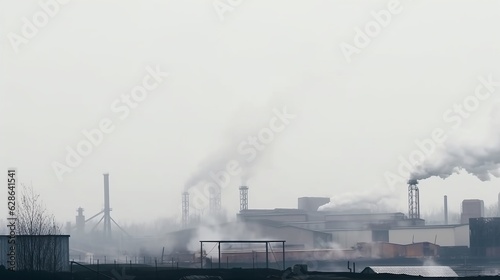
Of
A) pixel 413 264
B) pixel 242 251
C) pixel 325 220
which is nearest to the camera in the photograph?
pixel 242 251

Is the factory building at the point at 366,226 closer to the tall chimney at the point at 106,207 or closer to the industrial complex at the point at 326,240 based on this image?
the industrial complex at the point at 326,240

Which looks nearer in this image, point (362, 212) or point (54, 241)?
point (54, 241)

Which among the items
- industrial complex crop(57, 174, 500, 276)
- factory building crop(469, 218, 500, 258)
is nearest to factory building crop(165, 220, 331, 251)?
industrial complex crop(57, 174, 500, 276)

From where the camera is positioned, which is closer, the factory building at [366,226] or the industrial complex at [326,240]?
the industrial complex at [326,240]

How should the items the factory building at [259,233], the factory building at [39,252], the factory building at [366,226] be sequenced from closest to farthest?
the factory building at [39,252] < the factory building at [259,233] < the factory building at [366,226]

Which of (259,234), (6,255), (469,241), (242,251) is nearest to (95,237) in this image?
(259,234)

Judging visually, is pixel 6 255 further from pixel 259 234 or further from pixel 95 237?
pixel 95 237

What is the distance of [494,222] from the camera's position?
144 m

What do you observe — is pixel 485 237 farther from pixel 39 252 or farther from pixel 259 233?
pixel 39 252

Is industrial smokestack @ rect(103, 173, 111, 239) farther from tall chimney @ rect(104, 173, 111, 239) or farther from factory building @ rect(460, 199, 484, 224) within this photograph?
factory building @ rect(460, 199, 484, 224)

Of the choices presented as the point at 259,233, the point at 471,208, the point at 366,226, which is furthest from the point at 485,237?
the point at 471,208

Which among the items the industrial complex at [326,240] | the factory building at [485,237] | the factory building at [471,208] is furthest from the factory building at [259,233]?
the factory building at [471,208]

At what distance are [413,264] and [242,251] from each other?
25.1 metres

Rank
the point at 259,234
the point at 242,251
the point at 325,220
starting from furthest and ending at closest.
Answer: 1. the point at 325,220
2. the point at 259,234
3. the point at 242,251
